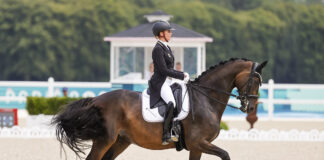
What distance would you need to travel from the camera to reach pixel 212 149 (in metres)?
8.31

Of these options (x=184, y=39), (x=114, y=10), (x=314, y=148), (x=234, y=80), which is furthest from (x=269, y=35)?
(x=234, y=80)

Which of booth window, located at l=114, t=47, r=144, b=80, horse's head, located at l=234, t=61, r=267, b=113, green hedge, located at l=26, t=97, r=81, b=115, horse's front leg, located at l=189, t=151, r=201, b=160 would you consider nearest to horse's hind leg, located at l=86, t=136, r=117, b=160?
horse's front leg, located at l=189, t=151, r=201, b=160

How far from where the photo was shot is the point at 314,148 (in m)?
13.7

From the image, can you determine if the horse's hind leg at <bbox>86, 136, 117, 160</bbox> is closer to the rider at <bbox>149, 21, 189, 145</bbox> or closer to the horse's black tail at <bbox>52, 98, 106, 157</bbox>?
the horse's black tail at <bbox>52, 98, 106, 157</bbox>

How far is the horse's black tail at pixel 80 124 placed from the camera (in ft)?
27.9

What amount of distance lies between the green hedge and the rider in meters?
7.33

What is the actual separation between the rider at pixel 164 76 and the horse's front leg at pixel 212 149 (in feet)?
1.11

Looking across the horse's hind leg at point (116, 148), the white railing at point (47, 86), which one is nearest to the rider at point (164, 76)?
the horse's hind leg at point (116, 148)

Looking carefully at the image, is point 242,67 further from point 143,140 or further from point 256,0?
point 256,0

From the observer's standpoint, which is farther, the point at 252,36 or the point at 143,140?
the point at 252,36

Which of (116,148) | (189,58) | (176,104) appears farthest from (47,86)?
(176,104)

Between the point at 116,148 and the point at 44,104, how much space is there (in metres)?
7.30

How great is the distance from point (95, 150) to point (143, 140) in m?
0.60

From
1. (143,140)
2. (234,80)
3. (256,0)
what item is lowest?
(143,140)
